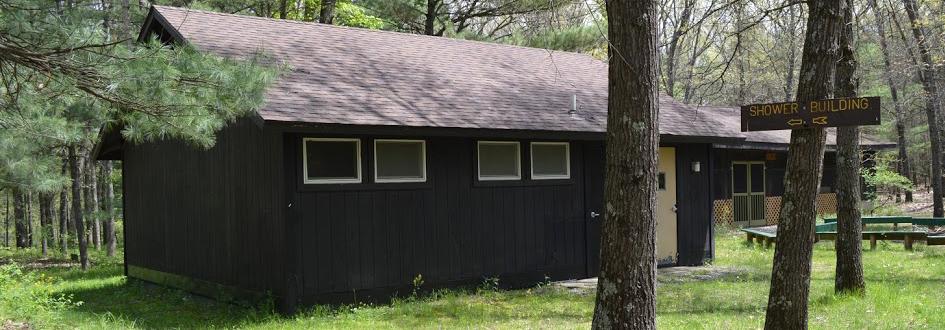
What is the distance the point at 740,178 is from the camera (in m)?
24.0

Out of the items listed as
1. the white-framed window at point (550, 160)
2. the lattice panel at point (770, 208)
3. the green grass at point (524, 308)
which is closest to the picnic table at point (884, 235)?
the green grass at point (524, 308)

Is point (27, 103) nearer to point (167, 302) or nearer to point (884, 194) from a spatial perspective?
point (167, 302)

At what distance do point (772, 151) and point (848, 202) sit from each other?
15.3 meters

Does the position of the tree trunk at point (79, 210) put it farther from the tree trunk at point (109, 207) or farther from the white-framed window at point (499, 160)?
the white-framed window at point (499, 160)

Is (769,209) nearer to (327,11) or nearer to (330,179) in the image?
(327,11)

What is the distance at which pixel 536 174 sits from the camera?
1173cm

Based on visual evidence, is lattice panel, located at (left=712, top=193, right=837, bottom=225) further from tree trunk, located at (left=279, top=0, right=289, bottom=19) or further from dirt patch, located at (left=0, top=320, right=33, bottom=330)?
dirt patch, located at (left=0, top=320, right=33, bottom=330)

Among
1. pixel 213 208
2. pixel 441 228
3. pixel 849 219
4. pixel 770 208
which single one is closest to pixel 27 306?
pixel 213 208

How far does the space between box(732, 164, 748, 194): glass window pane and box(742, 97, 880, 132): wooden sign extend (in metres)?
18.4

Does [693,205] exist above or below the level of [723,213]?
above

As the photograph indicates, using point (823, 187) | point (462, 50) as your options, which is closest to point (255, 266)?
point (462, 50)

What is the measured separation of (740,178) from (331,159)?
17.2 metres

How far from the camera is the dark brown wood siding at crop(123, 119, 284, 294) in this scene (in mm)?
9656

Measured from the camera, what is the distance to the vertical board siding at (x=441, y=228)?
9.65 m
